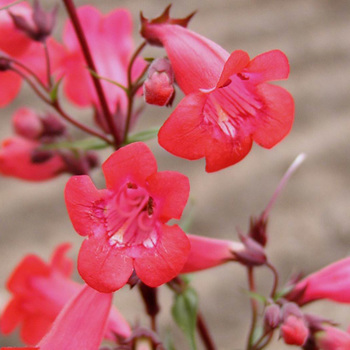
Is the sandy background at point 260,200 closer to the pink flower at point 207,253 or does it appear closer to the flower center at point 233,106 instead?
the pink flower at point 207,253

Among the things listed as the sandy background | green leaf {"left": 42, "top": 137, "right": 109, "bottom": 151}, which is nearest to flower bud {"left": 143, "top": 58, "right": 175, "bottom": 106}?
green leaf {"left": 42, "top": 137, "right": 109, "bottom": 151}

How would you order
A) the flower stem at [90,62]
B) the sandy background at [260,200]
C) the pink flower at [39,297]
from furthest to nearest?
the sandy background at [260,200], the pink flower at [39,297], the flower stem at [90,62]

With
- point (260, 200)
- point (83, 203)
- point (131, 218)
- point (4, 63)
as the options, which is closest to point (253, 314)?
point (131, 218)

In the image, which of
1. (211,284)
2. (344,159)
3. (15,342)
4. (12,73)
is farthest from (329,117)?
(12,73)

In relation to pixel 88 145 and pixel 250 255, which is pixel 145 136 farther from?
pixel 250 255

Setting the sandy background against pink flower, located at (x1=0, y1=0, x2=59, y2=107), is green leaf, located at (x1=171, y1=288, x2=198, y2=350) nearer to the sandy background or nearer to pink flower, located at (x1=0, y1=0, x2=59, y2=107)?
pink flower, located at (x1=0, y1=0, x2=59, y2=107)

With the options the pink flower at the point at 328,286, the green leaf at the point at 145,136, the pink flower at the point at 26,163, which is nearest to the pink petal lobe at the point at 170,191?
the green leaf at the point at 145,136
